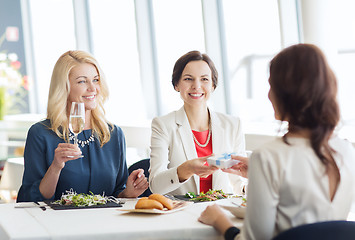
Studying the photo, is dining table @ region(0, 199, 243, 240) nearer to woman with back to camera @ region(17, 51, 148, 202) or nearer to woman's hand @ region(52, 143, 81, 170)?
woman's hand @ region(52, 143, 81, 170)

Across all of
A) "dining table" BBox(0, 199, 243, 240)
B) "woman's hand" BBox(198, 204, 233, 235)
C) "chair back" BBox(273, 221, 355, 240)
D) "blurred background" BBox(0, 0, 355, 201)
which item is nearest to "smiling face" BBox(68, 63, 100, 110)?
Result: "dining table" BBox(0, 199, 243, 240)

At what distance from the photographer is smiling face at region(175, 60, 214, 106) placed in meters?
3.06

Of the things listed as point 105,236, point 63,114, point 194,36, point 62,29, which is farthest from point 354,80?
point 62,29

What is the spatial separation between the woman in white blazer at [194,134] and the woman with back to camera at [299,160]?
1.26 meters

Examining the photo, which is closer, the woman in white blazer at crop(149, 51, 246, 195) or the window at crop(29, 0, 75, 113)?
the woman in white blazer at crop(149, 51, 246, 195)

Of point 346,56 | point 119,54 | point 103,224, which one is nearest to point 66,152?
point 103,224

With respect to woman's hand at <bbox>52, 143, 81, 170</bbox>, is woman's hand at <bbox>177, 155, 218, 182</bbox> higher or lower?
lower

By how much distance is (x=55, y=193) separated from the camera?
2805mm

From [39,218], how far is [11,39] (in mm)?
6444

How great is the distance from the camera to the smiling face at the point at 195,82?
3.06 metres

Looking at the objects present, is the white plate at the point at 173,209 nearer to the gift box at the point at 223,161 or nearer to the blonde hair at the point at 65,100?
the gift box at the point at 223,161

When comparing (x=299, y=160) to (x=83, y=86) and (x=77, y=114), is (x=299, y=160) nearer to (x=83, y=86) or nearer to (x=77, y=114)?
(x=77, y=114)

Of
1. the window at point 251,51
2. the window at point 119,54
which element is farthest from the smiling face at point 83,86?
the window at point 119,54

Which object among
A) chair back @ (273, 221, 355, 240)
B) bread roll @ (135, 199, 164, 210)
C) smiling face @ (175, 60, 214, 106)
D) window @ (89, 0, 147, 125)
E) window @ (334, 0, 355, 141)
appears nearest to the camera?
chair back @ (273, 221, 355, 240)
